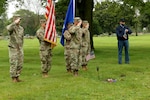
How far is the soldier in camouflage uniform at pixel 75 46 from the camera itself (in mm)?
12617

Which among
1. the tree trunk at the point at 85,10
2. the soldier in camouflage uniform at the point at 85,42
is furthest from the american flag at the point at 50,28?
the tree trunk at the point at 85,10

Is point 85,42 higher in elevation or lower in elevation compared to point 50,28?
lower

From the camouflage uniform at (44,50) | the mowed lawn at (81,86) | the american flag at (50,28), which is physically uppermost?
the american flag at (50,28)

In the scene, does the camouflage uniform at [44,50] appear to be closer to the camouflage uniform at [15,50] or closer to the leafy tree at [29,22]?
the camouflage uniform at [15,50]

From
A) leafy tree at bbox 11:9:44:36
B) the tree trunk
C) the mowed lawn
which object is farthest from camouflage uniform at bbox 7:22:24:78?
leafy tree at bbox 11:9:44:36

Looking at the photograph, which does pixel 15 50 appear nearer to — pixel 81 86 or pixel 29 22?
pixel 81 86

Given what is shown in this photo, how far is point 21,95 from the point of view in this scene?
953cm

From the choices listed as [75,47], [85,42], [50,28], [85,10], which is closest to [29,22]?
[85,10]

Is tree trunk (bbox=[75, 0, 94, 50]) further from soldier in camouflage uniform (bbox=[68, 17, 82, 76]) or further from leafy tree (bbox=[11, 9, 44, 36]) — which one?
leafy tree (bbox=[11, 9, 44, 36])

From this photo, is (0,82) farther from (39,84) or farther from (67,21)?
(67,21)

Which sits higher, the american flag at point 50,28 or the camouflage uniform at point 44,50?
the american flag at point 50,28

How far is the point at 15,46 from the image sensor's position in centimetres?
1175

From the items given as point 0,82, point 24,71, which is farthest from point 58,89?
point 24,71

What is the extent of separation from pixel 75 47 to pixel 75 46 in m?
0.05
